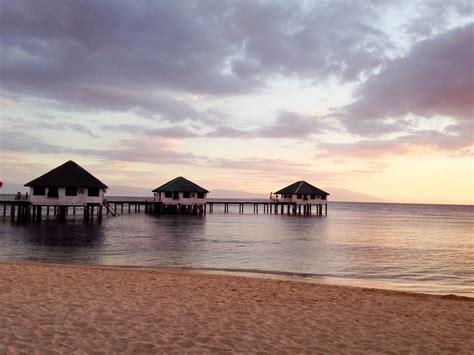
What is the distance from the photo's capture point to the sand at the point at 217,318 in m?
6.45

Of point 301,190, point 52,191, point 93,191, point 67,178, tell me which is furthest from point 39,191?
point 301,190

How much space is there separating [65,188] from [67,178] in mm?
1119

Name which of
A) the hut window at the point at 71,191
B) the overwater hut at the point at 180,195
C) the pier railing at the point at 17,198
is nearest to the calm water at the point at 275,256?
the hut window at the point at 71,191

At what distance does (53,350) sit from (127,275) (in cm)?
759

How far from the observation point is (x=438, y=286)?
15.0 meters

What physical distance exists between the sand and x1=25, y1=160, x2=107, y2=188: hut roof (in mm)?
33108

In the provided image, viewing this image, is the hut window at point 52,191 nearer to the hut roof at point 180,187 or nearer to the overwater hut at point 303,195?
the hut roof at point 180,187

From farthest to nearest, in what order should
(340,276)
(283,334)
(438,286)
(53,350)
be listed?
(340,276) < (438,286) < (283,334) < (53,350)

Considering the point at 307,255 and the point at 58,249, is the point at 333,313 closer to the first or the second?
the point at 307,255

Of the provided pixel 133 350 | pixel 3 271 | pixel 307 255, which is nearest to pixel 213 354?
pixel 133 350

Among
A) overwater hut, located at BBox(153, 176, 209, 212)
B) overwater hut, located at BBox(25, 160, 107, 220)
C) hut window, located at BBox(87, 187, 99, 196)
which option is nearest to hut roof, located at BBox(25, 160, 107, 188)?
overwater hut, located at BBox(25, 160, 107, 220)

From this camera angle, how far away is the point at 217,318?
805cm

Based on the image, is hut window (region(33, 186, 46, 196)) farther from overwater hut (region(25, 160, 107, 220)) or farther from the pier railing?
the pier railing

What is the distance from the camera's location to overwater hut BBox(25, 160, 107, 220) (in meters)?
43.2
